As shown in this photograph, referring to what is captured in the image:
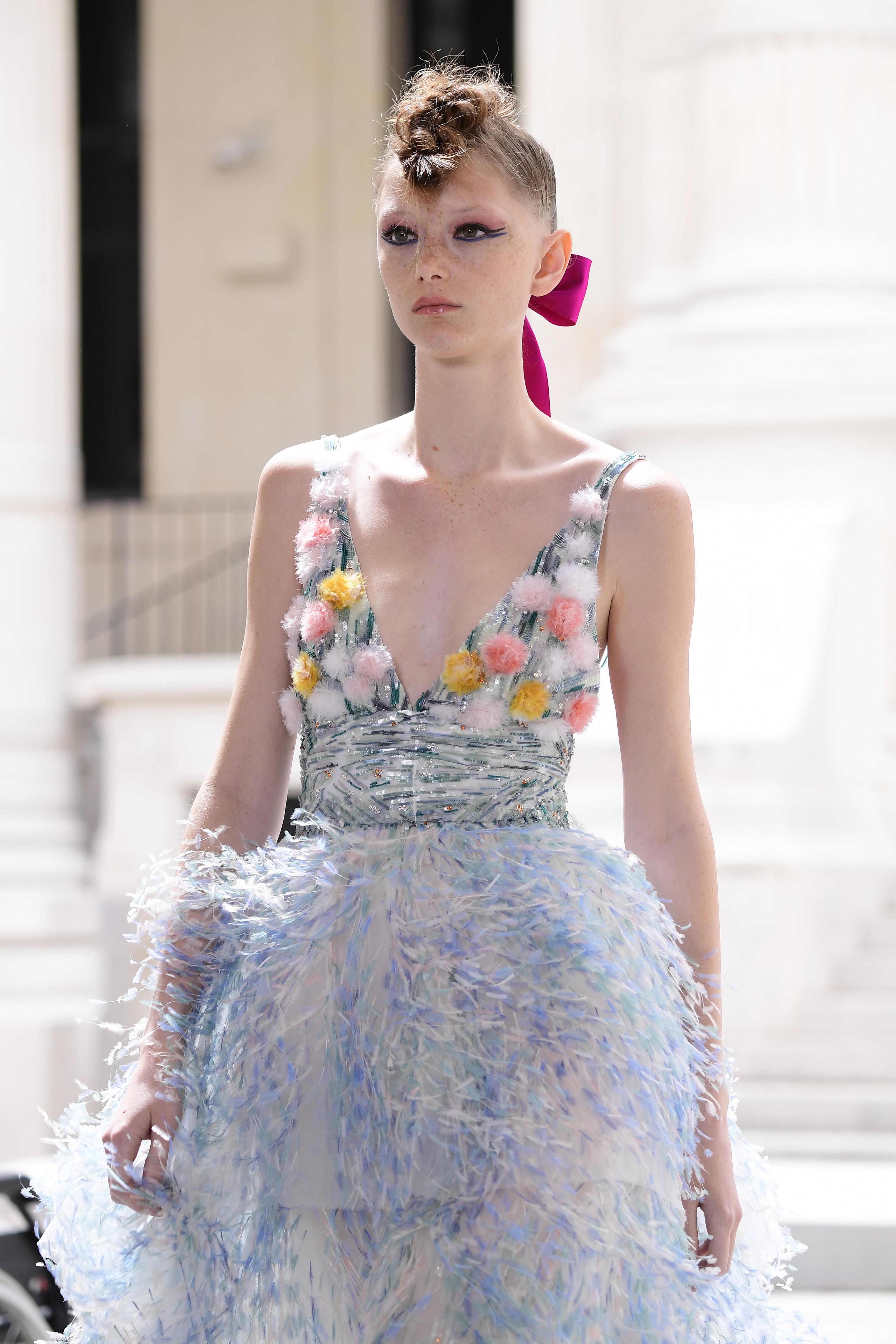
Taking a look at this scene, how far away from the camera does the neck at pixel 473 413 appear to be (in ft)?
6.45

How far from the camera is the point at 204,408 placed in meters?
12.9

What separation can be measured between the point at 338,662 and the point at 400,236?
17.1 inches

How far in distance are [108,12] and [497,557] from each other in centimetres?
1236

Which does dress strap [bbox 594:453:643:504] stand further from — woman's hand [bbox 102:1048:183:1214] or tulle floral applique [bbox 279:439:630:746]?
woman's hand [bbox 102:1048:183:1214]

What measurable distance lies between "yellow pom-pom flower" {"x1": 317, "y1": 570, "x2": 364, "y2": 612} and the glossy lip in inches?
10.9

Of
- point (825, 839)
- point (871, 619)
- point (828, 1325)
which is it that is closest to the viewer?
point (828, 1325)

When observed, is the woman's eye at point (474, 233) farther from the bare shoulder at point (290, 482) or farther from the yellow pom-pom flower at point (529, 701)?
the yellow pom-pom flower at point (529, 701)

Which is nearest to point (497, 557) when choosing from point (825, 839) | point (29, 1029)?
point (825, 839)

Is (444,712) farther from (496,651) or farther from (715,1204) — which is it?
(715,1204)

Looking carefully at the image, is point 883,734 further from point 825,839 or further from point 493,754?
point 493,754

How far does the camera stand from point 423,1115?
5.63ft

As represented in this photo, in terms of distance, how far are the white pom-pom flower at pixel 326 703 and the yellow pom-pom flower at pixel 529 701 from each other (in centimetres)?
17

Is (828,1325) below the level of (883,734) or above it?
below

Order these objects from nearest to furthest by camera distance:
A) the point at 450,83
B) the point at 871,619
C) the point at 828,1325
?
the point at 450,83, the point at 828,1325, the point at 871,619
